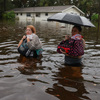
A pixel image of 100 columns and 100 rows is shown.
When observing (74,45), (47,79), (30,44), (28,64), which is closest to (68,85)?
(47,79)

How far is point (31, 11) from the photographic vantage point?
4850cm

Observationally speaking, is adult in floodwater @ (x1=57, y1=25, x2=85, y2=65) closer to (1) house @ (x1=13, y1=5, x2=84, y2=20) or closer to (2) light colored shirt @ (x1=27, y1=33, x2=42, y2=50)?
(2) light colored shirt @ (x1=27, y1=33, x2=42, y2=50)

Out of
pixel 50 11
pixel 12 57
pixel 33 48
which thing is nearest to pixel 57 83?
pixel 33 48

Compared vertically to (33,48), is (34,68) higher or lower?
lower

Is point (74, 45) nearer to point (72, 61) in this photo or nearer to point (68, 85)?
point (72, 61)

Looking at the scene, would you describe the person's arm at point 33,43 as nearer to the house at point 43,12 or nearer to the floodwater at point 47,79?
the floodwater at point 47,79

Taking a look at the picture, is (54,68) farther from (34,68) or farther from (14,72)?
(14,72)

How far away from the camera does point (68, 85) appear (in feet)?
12.1

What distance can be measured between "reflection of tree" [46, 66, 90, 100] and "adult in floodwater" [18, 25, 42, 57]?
1.55 meters

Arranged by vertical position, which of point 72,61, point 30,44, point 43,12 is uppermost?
point 43,12

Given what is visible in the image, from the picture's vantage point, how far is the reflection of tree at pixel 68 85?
3.18 m

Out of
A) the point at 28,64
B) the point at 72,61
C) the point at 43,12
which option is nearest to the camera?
the point at 72,61

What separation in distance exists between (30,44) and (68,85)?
2532mm

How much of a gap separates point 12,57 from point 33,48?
0.94m
